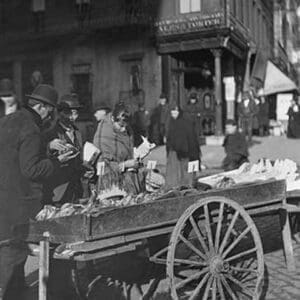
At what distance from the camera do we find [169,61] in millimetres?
22047

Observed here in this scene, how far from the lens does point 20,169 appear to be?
15.1 ft

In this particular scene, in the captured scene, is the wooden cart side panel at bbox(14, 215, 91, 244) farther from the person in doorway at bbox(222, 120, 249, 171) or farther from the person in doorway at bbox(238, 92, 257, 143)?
the person in doorway at bbox(238, 92, 257, 143)

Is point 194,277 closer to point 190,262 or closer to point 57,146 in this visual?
point 190,262

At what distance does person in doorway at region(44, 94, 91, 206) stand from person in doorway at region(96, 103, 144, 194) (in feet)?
1.04

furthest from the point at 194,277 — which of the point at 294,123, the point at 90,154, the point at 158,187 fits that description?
the point at 294,123

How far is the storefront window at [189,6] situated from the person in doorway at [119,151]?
1545 cm

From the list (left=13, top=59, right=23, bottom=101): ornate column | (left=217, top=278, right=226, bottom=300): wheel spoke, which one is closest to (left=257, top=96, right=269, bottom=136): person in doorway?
(left=13, top=59, right=23, bottom=101): ornate column

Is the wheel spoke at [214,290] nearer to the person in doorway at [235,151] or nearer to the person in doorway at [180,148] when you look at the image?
the person in doorway at [235,151]

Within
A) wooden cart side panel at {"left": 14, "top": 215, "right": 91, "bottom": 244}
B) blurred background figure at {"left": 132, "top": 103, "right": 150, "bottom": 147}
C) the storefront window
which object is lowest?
wooden cart side panel at {"left": 14, "top": 215, "right": 91, "bottom": 244}

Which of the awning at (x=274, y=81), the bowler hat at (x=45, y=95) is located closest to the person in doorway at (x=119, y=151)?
the bowler hat at (x=45, y=95)

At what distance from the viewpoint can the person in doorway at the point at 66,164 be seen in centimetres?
584

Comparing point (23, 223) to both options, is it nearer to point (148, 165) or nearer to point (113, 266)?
point (113, 266)

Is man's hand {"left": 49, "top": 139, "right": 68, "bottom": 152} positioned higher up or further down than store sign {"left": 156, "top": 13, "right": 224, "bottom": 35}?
further down

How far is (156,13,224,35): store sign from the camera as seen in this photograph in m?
20.9
